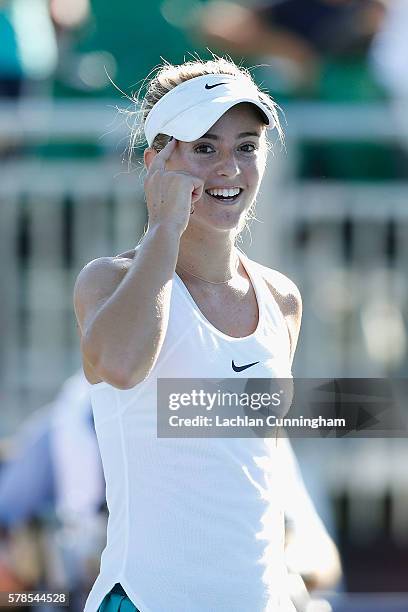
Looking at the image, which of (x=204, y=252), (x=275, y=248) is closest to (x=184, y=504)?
(x=204, y=252)

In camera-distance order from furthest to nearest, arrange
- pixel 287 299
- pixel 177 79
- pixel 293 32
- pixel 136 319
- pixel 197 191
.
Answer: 1. pixel 293 32
2. pixel 287 299
3. pixel 177 79
4. pixel 197 191
5. pixel 136 319

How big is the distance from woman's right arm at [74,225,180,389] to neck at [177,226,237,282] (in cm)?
16

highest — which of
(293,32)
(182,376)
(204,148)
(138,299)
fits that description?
(293,32)

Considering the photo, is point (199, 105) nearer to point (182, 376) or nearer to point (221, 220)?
point (221, 220)

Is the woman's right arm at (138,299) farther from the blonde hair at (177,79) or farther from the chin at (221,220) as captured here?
the blonde hair at (177,79)

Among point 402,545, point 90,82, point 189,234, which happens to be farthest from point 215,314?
point 402,545

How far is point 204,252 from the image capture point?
186 cm

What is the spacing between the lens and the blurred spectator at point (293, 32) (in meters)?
5.06

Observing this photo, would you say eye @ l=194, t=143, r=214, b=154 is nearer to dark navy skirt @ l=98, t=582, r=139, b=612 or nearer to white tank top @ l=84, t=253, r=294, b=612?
white tank top @ l=84, t=253, r=294, b=612

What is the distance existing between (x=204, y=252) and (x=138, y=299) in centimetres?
26

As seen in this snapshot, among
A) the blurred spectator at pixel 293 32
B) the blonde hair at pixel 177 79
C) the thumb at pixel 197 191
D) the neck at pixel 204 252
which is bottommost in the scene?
the neck at pixel 204 252

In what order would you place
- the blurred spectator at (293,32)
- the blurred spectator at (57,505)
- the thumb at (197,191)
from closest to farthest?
1. the thumb at (197,191)
2. the blurred spectator at (57,505)
3. the blurred spectator at (293,32)

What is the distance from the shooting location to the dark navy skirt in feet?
5.56

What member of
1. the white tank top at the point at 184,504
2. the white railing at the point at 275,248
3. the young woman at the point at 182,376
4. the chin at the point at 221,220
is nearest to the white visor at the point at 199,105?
the young woman at the point at 182,376
